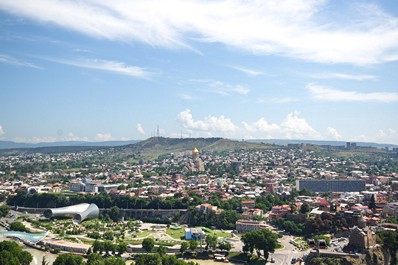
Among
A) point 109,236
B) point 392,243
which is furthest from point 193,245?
point 392,243

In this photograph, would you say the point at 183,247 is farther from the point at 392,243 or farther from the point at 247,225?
the point at 392,243

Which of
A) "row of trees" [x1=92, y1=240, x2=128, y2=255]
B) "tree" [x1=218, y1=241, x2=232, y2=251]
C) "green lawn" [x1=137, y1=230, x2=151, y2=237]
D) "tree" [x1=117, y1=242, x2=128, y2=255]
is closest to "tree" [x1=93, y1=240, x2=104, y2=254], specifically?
"row of trees" [x1=92, y1=240, x2=128, y2=255]

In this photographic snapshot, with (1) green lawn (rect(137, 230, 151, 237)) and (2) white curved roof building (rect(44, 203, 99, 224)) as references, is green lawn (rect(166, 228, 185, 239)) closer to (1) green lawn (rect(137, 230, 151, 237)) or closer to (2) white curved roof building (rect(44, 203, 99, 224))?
(1) green lawn (rect(137, 230, 151, 237))

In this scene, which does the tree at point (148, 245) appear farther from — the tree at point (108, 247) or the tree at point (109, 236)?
the tree at point (109, 236)

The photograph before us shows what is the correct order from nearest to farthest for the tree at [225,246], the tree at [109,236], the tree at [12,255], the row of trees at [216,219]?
the tree at [12,255], the tree at [225,246], the tree at [109,236], the row of trees at [216,219]

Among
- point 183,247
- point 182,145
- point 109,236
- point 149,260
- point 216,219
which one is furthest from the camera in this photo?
point 182,145

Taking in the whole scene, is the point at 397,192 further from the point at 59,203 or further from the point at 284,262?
the point at 59,203

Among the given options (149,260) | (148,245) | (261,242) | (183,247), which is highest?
(261,242)

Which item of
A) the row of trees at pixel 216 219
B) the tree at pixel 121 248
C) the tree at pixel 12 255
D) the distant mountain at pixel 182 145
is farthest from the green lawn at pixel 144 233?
the distant mountain at pixel 182 145
